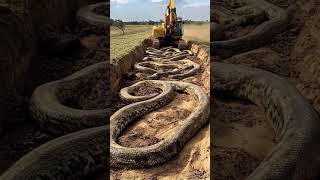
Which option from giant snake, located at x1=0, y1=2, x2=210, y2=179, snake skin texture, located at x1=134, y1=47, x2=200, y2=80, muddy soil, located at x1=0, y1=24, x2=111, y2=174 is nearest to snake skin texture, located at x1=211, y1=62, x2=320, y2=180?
giant snake, located at x1=0, y1=2, x2=210, y2=179

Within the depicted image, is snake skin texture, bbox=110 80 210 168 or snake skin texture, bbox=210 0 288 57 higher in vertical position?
snake skin texture, bbox=210 0 288 57

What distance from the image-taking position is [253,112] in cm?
718

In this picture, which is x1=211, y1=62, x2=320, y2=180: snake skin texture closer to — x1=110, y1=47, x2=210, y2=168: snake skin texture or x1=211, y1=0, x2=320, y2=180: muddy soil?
x1=211, y1=0, x2=320, y2=180: muddy soil

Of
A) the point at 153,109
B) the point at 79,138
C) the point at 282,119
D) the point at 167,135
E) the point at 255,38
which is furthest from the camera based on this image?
the point at 153,109

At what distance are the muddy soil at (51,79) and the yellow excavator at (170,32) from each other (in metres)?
13.2

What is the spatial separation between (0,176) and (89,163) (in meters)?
1.38

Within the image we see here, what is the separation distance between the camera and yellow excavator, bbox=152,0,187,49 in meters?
22.0

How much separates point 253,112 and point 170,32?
16.5m

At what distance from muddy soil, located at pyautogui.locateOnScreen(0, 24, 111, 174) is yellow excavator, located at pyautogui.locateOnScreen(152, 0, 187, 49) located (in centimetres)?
1323

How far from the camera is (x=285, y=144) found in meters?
4.98

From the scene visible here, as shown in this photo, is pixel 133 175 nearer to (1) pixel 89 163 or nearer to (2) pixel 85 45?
(1) pixel 89 163

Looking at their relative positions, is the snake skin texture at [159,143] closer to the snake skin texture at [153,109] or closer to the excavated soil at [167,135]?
the snake skin texture at [153,109]

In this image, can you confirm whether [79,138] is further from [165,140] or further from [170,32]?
[170,32]

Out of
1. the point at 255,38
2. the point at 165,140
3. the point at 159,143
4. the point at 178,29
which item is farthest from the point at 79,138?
the point at 178,29
